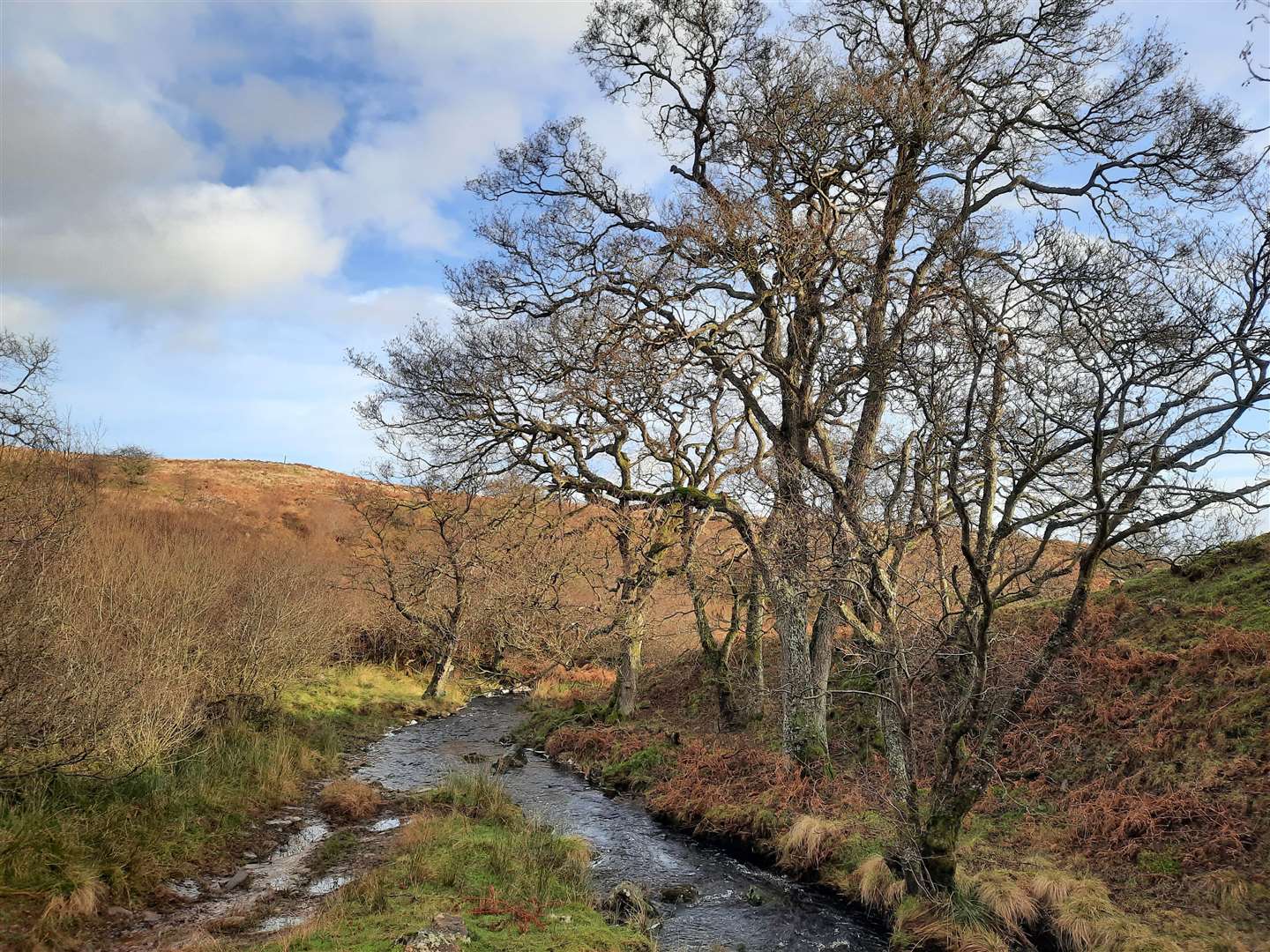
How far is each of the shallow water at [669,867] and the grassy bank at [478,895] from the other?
0.88 metres

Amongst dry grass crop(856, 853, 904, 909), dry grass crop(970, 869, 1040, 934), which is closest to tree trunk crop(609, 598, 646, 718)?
dry grass crop(856, 853, 904, 909)

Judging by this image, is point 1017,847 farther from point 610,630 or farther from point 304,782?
point 304,782

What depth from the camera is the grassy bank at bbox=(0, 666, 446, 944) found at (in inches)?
309

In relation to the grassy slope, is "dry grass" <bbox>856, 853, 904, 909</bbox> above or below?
below

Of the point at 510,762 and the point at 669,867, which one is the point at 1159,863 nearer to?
the point at 669,867

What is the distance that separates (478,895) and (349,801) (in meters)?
5.84

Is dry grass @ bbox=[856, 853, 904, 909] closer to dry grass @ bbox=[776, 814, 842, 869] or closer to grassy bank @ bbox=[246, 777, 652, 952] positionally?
dry grass @ bbox=[776, 814, 842, 869]

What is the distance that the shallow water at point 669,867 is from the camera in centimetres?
932

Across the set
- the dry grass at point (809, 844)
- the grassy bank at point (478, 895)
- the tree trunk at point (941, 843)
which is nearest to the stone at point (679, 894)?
the grassy bank at point (478, 895)

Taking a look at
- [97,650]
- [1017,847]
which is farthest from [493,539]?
[1017,847]

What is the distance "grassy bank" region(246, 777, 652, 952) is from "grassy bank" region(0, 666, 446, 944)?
102 inches

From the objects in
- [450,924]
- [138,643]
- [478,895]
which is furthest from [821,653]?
[138,643]

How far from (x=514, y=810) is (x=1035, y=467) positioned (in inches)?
405

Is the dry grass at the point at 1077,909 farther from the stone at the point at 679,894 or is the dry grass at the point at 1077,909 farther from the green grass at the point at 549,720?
the green grass at the point at 549,720
